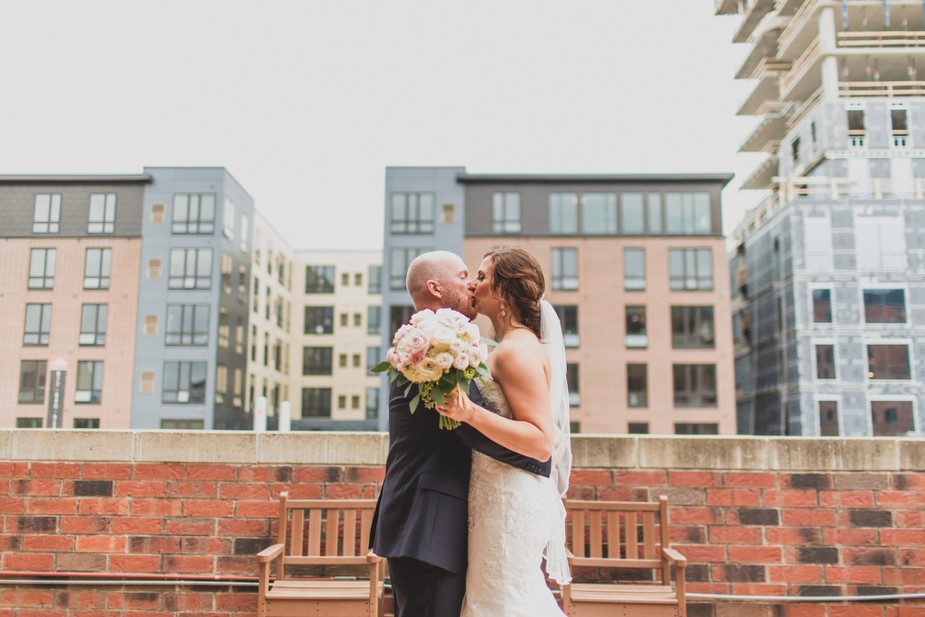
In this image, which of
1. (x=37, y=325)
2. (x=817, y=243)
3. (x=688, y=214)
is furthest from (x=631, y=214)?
(x=37, y=325)

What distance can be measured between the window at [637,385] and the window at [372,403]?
20353 millimetres

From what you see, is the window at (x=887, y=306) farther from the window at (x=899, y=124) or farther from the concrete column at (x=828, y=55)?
the concrete column at (x=828, y=55)

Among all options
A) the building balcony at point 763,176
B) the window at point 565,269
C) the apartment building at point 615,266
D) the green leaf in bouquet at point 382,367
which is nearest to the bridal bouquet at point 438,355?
the green leaf in bouquet at point 382,367

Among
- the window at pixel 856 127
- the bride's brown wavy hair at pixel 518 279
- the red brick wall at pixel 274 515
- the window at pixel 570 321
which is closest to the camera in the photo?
the bride's brown wavy hair at pixel 518 279

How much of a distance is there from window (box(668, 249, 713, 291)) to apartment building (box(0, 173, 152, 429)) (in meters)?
26.2

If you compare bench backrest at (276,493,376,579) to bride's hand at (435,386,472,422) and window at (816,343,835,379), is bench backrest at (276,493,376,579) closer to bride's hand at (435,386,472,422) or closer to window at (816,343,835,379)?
bride's hand at (435,386,472,422)

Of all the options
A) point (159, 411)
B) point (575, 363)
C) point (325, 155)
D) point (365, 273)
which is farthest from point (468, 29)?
point (365, 273)

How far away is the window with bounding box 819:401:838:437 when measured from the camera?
3391 cm

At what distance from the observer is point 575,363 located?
34.5 m

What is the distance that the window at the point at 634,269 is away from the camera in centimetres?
3534

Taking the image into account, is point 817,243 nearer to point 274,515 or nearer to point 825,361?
point 825,361

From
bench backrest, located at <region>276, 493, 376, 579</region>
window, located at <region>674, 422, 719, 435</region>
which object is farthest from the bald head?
window, located at <region>674, 422, 719, 435</region>

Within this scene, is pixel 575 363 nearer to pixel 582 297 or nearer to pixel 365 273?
pixel 582 297

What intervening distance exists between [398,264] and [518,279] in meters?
34.3
